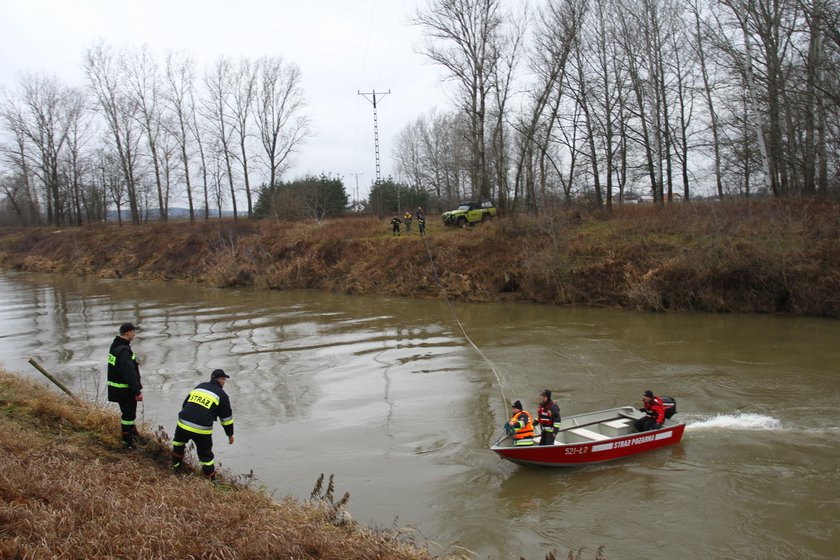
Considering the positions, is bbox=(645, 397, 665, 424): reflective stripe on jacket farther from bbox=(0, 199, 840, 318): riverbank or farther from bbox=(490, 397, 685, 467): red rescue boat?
bbox=(0, 199, 840, 318): riverbank

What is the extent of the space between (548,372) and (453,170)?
49275mm

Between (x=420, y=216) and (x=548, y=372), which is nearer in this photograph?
(x=548, y=372)

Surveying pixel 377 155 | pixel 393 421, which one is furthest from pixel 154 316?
pixel 377 155

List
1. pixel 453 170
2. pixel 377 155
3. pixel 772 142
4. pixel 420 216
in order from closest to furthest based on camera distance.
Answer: pixel 772 142 → pixel 420 216 → pixel 377 155 → pixel 453 170

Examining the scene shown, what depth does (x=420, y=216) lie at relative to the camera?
106ft

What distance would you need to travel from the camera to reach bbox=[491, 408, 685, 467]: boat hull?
9234 millimetres

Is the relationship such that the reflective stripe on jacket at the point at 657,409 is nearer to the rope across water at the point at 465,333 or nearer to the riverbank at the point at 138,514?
the rope across water at the point at 465,333

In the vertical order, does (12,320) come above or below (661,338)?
above

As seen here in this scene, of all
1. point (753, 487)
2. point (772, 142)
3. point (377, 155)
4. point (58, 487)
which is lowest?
point (753, 487)

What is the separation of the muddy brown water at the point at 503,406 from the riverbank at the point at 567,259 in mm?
1419

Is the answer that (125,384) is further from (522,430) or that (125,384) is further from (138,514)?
(522,430)

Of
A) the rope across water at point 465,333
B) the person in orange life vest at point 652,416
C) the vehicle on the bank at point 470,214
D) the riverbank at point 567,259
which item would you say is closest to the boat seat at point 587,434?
the person in orange life vest at point 652,416

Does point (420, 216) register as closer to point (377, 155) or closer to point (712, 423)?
point (377, 155)

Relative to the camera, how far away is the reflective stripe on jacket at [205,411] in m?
7.36
